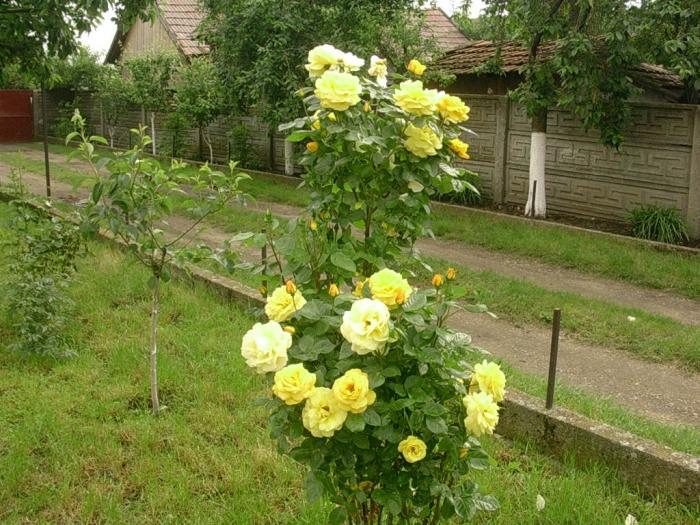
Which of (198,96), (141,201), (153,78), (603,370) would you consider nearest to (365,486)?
(141,201)

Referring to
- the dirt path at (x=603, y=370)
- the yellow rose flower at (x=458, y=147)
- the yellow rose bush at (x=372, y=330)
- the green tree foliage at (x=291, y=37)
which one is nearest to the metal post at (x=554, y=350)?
the dirt path at (x=603, y=370)

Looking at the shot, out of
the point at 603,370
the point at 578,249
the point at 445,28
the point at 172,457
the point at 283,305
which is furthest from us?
the point at 445,28

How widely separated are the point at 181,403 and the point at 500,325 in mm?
3160

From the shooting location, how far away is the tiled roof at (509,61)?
36.3ft

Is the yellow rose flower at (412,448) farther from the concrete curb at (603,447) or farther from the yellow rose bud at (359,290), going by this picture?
the concrete curb at (603,447)

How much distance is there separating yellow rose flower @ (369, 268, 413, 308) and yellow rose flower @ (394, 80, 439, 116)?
613 mm

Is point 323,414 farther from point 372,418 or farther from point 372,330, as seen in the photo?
point 372,330

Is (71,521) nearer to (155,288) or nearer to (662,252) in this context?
(155,288)

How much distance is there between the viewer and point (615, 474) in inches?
159

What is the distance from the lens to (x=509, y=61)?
44.5ft

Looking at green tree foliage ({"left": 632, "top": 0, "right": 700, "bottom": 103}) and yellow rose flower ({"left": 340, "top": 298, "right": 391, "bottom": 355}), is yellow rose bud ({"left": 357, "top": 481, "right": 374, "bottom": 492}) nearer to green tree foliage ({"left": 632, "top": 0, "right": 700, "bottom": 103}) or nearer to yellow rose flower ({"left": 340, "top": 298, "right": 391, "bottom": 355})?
yellow rose flower ({"left": 340, "top": 298, "right": 391, "bottom": 355})

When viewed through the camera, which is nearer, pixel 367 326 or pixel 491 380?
pixel 367 326

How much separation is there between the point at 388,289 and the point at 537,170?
9678 millimetres

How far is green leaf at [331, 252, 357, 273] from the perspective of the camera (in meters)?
2.76
